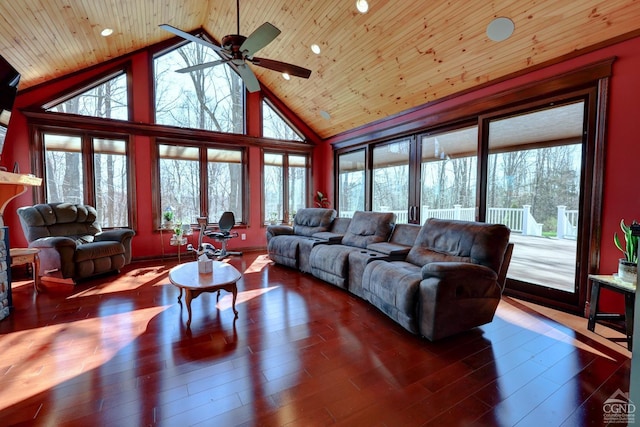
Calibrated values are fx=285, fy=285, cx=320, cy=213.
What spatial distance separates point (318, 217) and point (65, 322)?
144 inches

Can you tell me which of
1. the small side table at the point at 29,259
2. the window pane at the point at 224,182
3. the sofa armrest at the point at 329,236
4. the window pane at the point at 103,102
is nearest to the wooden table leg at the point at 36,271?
the small side table at the point at 29,259

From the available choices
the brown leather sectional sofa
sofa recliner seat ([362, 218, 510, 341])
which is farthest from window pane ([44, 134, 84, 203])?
sofa recliner seat ([362, 218, 510, 341])

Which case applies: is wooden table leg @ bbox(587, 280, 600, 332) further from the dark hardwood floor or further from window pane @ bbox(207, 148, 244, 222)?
window pane @ bbox(207, 148, 244, 222)

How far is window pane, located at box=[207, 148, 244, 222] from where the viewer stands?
238 inches

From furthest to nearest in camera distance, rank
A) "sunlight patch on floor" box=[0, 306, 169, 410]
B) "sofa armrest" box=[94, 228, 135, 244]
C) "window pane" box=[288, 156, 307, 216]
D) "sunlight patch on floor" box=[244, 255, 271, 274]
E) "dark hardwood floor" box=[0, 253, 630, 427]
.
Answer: "window pane" box=[288, 156, 307, 216]
"sunlight patch on floor" box=[244, 255, 271, 274]
"sofa armrest" box=[94, 228, 135, 244]
"sunlight patch on floor" box=[0, 306, 169, 410]
"dark hardwood floor" box=[0, 253, 630, 427]

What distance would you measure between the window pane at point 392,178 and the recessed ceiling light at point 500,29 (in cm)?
214

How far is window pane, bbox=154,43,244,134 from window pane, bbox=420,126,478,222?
13.0 feet

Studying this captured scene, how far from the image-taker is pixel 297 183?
279 inches

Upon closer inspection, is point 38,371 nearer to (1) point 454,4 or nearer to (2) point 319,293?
(2) point 319,293

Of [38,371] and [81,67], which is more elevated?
[81,67]

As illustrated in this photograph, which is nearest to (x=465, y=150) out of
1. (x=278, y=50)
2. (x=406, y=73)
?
(x=406, y=73)

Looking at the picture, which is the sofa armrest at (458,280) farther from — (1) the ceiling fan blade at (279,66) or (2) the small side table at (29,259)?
(2) the small side table at (29,259)

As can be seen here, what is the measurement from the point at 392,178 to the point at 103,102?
5.40 metres

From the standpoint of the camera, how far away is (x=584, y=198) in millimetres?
2992
